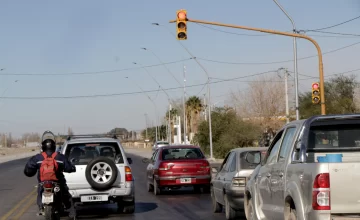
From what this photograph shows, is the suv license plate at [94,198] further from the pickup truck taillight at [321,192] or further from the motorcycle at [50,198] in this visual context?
the pickup truck taillight at [321,192]

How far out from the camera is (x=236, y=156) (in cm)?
1448

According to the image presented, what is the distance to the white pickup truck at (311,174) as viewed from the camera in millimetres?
7348

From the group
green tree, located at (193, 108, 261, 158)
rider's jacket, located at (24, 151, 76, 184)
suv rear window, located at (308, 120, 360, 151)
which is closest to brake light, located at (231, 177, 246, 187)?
rider's jacket, located at (24, 151, 76, 184)

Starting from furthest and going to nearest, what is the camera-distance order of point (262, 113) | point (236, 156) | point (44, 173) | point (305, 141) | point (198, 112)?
1. point (198, 112)
2. point (262, 113)
3. point (236, 156)
4. point (44, 173)
5. point (305, 141)

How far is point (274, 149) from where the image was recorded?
10.2 m

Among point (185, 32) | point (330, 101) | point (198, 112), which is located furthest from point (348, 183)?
point (198, 112)

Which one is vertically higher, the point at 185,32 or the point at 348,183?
the point at 185,32

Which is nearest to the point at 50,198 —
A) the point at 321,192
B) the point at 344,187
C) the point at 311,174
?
the point at 311,174

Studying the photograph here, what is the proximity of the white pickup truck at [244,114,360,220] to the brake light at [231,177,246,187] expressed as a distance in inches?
89.5

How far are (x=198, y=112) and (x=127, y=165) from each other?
70798 millimetres

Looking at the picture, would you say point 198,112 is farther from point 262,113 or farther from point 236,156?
point 236,156

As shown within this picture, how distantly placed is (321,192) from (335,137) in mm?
1823

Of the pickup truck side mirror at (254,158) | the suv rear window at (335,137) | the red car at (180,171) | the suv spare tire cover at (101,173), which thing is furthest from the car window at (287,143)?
the red car at (180,171)

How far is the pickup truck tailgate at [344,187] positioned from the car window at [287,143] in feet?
5.52
